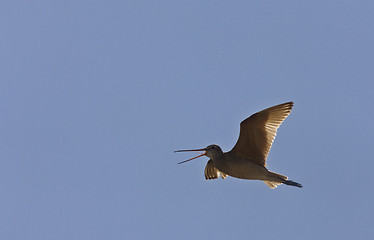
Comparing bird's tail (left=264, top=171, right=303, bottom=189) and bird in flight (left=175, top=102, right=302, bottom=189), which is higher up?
Result: bird in flight (left=175, top=102, right=302, bottom=189)

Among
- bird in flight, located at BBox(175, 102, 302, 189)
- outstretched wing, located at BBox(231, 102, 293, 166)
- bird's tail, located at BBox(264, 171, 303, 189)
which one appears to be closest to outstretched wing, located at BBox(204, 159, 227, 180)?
bird in flight, located at BBox(175, 102, 302, 189)

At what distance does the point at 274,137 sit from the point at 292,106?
78cm

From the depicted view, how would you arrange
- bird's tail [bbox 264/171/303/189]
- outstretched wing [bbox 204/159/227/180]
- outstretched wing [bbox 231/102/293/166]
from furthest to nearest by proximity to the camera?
outstretched wing [bbox 204/159/227/180]
bird's tail [bbox 264/171/303/189]
outstretched wing [bbox 231/102/293/166]

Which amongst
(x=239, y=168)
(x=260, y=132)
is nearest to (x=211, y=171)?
(x=239, y=168)

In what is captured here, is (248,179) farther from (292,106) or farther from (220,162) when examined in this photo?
(292,106)

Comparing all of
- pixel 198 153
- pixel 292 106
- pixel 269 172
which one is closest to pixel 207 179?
pixel 198 153

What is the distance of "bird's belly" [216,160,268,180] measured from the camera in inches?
544

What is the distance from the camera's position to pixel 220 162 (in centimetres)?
1383

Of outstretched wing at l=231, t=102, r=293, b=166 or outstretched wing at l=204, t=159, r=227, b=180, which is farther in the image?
outstretched wing at l=204, t=159, r=227, b=180

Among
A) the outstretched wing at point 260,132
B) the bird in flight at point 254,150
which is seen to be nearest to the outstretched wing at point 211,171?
the bird in flight at point 254,150

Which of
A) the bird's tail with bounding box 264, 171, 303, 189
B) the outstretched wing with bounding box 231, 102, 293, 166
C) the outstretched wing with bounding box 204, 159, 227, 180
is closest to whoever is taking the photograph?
the outstretched wing with bounding box 231, 102, 293, 166

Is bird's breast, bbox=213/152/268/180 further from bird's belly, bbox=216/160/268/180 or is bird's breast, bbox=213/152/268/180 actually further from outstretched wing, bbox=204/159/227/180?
outstretched wing, bbox=204/159/227/180

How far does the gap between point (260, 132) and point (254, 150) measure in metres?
0.42

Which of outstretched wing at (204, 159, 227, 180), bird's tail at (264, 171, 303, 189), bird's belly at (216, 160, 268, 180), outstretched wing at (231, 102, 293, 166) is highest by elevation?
outstretched wing at (204, 159, 227, 180)
